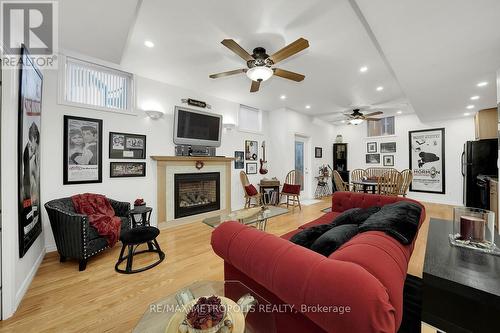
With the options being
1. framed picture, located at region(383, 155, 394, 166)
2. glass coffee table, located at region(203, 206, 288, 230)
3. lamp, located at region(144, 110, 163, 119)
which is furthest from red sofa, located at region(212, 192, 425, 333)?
framed picture, located at region(383, 155, 394, 166)

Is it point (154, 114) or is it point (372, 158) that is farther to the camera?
point (372, 158)

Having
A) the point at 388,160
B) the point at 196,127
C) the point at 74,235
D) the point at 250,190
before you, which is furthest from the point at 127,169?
the point at 388,160

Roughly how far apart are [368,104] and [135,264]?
20.0 ft

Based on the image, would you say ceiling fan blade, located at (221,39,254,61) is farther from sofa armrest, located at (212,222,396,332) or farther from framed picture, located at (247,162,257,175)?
framed picture, located at (247,162,257,175)

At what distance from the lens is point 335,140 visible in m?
7.99

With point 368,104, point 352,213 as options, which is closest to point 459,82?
point 368,104

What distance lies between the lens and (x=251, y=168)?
5504 millimetres

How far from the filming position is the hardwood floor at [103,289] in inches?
63.2

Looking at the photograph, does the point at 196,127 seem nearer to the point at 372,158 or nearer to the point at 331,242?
the point at 331,242

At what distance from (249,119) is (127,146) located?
322cm

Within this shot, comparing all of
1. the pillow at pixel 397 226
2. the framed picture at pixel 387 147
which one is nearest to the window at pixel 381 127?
the framed picture at pixel 387 147

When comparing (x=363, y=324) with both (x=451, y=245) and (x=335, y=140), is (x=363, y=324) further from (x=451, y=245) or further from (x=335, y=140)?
(x=335, y=140)

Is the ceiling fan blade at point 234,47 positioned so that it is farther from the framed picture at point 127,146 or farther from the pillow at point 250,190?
the pillow at point 250,190

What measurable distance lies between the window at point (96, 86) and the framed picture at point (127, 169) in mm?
930
